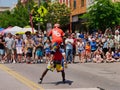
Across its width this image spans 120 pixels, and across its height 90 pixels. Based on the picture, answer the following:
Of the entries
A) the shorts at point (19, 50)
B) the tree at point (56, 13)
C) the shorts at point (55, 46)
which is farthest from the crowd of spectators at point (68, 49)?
the tree at point (56, 13)

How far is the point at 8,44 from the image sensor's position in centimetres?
2762

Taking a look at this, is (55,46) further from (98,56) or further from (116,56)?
(116,56)

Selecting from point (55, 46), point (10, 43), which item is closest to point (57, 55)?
point (55, 46)

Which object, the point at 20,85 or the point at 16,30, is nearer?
the point at 20,85

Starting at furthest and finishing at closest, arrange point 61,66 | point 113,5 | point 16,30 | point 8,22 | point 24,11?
point 8,22 → point 24,11 → point 16,30 → point 113,5 → point 61,66

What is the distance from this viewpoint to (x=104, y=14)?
115 feet

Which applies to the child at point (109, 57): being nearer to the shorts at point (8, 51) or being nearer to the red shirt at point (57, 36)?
the shorts at point (8, 51)

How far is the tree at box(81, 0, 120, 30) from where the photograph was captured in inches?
1375

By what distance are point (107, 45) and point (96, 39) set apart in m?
1.06

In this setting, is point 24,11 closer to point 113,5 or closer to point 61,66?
point 113,5

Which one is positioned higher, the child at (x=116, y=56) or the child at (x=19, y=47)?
the child at (x=19, y=47)

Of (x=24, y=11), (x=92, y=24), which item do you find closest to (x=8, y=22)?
(x=24, y=11)

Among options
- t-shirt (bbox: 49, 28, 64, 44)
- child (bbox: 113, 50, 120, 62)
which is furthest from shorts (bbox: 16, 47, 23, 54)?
t-shirt (bbox: 49, 28, 64, 44)

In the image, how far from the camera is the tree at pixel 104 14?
3493cm
